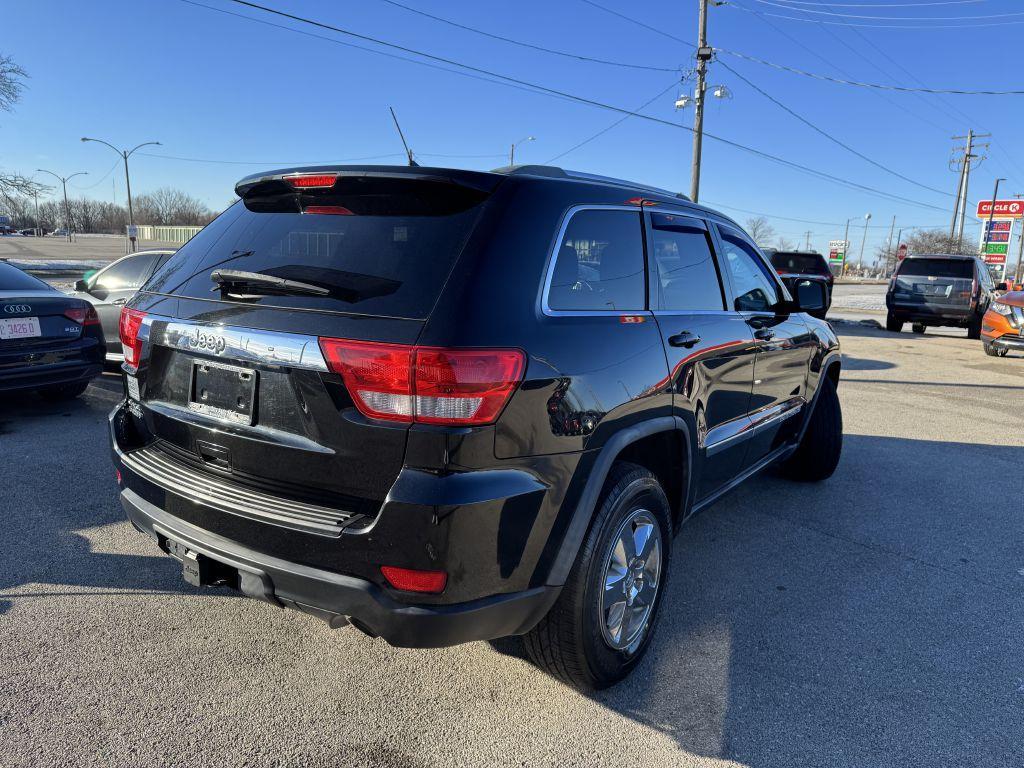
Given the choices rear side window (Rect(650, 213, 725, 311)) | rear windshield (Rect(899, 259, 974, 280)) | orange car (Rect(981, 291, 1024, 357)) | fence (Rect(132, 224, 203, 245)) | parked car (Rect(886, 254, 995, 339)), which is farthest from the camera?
fence (Rect(132, 224, 203, 245))

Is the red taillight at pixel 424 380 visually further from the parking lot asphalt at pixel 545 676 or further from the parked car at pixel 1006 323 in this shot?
the parked car at pixel 1006 323

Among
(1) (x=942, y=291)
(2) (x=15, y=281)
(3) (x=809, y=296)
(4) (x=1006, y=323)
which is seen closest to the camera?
(3) (x=809, y=296)

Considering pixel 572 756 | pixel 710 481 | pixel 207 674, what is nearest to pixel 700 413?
pixel 710 481

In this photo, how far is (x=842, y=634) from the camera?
3.08 m

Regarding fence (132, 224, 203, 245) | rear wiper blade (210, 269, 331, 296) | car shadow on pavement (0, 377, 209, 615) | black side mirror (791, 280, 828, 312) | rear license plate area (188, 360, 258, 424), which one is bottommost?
car shadow on pavement (0, 377, 209, 615)

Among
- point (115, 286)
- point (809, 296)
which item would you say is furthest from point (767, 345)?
point (115, 286)

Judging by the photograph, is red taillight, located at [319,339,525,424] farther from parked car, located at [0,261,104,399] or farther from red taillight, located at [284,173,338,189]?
parked car, located at [0,261,104,399]

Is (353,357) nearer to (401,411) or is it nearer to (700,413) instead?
(401,411)

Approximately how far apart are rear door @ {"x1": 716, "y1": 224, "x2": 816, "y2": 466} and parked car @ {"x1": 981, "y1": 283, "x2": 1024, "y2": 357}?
9.54m

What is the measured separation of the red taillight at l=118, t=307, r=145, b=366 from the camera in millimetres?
2646

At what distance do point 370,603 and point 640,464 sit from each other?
50.2 inches

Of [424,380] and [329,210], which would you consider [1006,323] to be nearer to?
[329,210]

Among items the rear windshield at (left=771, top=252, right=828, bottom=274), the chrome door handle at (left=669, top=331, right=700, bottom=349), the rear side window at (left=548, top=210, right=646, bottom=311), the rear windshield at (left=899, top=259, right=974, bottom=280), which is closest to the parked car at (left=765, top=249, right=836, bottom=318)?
the rear windshield at (left=771, top=252, right=828, bottom=274)

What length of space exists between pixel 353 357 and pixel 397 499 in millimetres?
424
